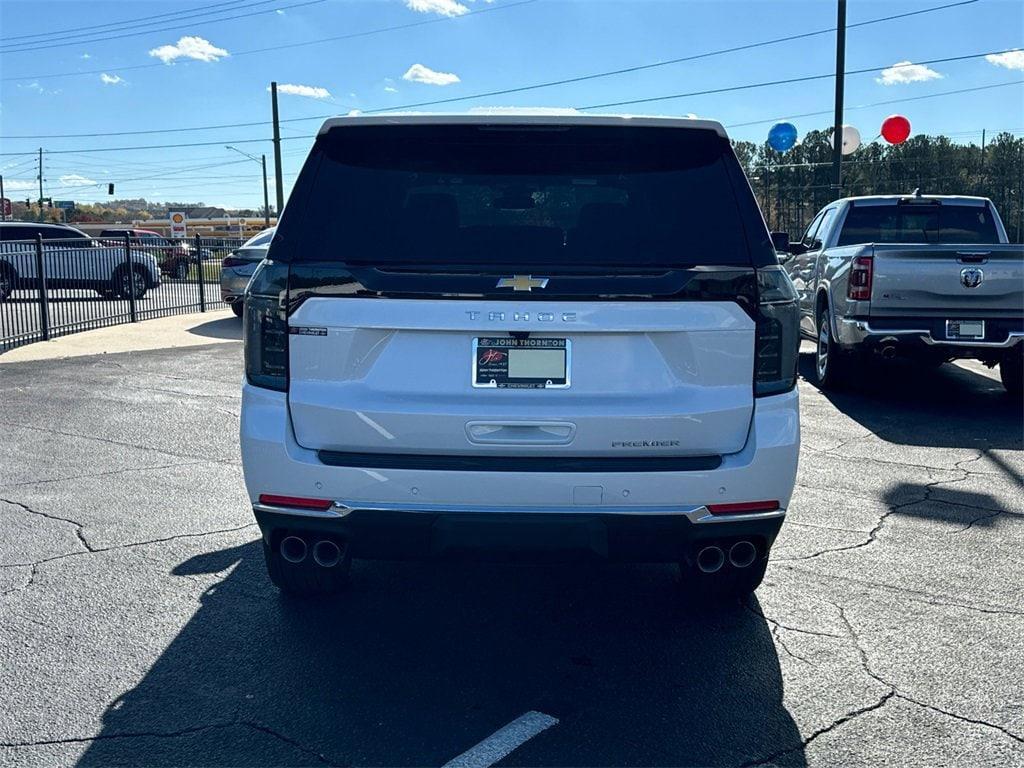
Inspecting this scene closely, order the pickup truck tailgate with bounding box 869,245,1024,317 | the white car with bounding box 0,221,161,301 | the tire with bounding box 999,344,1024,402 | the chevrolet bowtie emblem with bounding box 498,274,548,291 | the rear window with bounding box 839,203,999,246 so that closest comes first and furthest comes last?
1. the chevrolet bowtie emblem with bounding box 498,274,548,291
2. the pickup truck tailgate with bounding box 869,245,1024,317
3. the tire with bounding box 999,344,1024,402
4. the rear window with bounding box 839,203,999,246
5. the white car with bounding box 0,221,161,301

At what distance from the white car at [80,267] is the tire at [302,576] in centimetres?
1094

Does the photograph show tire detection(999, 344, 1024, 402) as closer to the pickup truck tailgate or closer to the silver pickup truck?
the silver pickup truck

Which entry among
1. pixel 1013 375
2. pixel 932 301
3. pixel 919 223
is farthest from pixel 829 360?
pixel 919 223

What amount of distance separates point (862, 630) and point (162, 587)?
3.08 meters

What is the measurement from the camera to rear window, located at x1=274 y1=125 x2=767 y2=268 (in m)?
3.64

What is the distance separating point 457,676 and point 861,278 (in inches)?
273

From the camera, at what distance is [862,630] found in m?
4.26

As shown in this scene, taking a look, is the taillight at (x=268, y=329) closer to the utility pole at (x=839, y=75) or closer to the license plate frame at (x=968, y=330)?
the license plate frame at (x=968, y=330)

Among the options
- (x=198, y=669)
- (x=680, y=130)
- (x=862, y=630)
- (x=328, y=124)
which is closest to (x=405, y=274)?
(x=328, y=124)

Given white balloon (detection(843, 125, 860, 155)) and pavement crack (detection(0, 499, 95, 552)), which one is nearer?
pavement crack (detection(0, 499, 95, 552))

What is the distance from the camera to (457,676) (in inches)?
149

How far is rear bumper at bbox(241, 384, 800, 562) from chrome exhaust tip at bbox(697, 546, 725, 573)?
14 centimetres

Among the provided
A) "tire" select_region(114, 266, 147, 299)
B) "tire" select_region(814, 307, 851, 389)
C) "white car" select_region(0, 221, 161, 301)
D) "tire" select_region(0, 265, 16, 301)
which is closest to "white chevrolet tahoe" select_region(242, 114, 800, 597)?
"tire" select_region(814, 307, 851, 389)

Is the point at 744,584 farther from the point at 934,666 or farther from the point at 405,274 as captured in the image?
the point at 405,274
